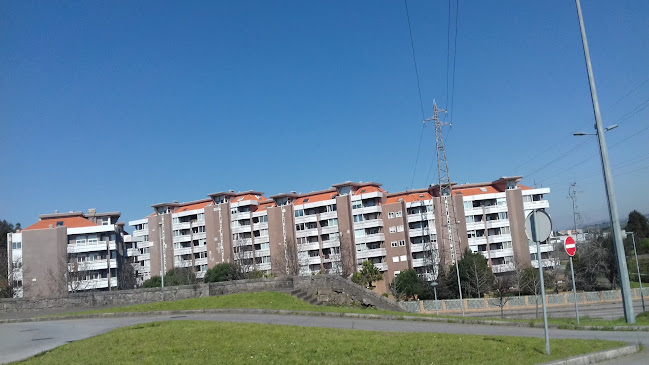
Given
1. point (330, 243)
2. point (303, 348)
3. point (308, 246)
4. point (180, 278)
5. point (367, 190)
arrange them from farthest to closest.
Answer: point (308, 246)
point (367, 190)
point (330, 243)
point (180, 278)
point (303, 348)

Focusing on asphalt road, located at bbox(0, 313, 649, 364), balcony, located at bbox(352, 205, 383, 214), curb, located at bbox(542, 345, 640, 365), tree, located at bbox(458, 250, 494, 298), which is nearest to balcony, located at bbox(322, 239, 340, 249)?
balcony, located at bbox(352, 205, 383, 214)

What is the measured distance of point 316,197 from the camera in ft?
302

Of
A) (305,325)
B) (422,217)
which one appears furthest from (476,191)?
(305,325)

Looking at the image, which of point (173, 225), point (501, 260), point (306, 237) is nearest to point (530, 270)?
point (501, 260)

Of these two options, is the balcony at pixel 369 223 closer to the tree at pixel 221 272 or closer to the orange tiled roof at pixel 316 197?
the orange tiled roof at pixel 316 197

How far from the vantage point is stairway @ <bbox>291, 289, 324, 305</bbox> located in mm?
28547

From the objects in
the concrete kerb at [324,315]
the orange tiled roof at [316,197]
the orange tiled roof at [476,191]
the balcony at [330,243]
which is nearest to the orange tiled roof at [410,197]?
the orange tiled roof at [476,191]

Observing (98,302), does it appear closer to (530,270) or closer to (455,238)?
(530,270)

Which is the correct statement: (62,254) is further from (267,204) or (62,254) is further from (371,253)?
(371,253)

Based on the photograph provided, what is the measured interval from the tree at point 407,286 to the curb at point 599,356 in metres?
57.0

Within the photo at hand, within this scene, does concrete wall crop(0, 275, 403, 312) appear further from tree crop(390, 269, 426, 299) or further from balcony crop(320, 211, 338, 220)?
balcony crop(320, 211, 338, 220)

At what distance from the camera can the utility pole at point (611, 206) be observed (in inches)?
659

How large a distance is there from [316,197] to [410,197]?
16.0 m

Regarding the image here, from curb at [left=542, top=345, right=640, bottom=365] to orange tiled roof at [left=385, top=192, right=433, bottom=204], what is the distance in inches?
2913
